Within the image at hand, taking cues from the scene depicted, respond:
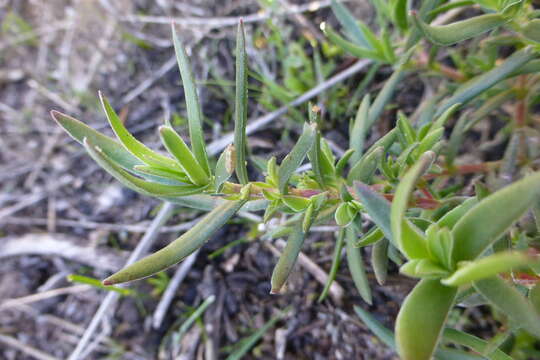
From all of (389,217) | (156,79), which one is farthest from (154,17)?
(389,217)

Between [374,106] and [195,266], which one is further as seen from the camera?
[195,266]

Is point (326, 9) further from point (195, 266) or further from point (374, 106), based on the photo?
point (195, 266)

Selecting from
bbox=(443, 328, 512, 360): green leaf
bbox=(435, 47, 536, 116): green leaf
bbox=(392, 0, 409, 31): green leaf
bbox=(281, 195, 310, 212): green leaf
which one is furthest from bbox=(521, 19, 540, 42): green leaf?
bbox=(443, 328, 512, 360): green leaf

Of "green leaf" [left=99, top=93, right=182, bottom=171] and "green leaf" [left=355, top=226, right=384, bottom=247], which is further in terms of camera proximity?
"green leaf" [left=355, top=226, right=384, bottom=247]

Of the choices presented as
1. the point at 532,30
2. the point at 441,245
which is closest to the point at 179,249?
the point at 441,245

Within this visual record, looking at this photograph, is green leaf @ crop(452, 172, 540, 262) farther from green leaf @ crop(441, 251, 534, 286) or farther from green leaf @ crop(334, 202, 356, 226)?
green leaf @ crop(334, 202, 356, 226)

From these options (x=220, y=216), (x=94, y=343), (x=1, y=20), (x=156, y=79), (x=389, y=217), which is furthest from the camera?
(x=1, y=20)

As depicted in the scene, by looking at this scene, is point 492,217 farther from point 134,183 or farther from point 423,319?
point 134,183
